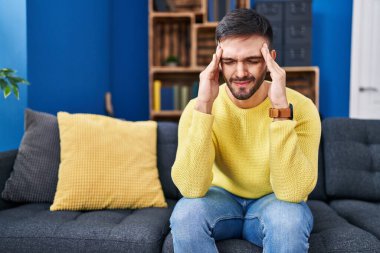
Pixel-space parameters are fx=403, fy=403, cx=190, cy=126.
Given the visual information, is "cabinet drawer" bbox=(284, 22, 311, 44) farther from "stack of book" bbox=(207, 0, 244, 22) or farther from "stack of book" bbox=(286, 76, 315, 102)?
"stack of book" bbox=(207, 0, 244, 22)

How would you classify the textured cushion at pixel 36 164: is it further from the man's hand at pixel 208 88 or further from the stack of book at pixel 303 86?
the stack of book at pixel 303 86

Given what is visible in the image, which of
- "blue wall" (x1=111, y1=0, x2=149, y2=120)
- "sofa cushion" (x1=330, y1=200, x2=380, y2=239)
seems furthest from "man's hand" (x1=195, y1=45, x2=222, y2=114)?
"blue wall" (x1=111, y1=0, x2=149, y2=120)

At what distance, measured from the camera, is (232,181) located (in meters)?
1.42

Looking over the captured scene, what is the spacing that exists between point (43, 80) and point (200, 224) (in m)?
1.62

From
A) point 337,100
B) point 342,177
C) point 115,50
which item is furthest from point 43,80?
point 337,100

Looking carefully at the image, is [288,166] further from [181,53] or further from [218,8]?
[181,53]

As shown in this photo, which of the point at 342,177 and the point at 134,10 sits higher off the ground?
the point at 134,10

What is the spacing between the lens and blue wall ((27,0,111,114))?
2.31 meters

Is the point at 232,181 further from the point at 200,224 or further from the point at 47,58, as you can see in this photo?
the point at 47,58

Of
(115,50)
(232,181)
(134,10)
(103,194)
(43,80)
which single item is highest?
(134,10)

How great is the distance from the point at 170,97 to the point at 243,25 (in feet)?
7.25

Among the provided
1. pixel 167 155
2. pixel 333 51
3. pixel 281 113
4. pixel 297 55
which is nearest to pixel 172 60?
pixel 297 55

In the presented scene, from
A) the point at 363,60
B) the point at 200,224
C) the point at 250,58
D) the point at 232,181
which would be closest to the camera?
the point at 200,224

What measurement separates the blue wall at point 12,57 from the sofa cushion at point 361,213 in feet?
5.47
